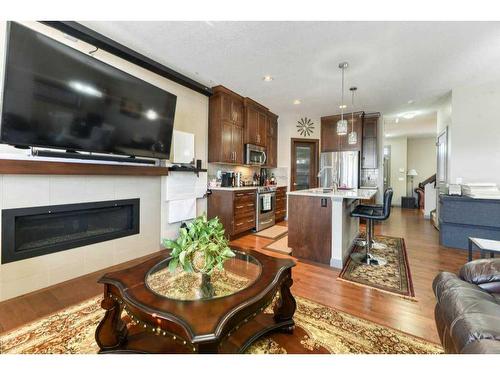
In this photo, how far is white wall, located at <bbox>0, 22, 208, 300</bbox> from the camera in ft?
6.60

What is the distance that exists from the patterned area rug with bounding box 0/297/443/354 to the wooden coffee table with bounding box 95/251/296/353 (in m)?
0.13

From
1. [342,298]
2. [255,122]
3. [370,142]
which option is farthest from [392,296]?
[370,142]

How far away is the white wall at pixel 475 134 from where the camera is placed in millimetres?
3598

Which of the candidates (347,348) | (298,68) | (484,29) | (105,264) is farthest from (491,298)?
(105,264)

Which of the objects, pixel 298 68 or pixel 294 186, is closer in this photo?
pixel 298 68

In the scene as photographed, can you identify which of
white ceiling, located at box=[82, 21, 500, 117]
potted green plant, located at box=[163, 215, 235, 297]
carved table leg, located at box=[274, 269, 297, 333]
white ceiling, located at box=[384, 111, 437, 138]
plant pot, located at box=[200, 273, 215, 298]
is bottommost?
carved table leg, located at box=[274, 269, 297, 333]

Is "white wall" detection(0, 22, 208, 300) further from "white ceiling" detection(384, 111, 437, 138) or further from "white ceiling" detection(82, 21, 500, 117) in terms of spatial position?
"white ceiling" detection(384, 111, 437, 138)

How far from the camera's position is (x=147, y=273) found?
4.52ft

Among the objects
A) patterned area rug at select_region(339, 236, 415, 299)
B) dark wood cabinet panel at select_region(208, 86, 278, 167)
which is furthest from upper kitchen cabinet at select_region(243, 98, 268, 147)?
patterned area rug at select_region(339, 236, 415, 299)

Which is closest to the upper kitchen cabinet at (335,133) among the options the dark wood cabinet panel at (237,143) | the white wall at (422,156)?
the dark wood cabinet panel at (237,143)

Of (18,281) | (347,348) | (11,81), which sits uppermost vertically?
(11,81)

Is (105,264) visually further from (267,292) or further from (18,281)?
(267,292)

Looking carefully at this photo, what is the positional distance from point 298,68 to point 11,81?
3.05 meters
